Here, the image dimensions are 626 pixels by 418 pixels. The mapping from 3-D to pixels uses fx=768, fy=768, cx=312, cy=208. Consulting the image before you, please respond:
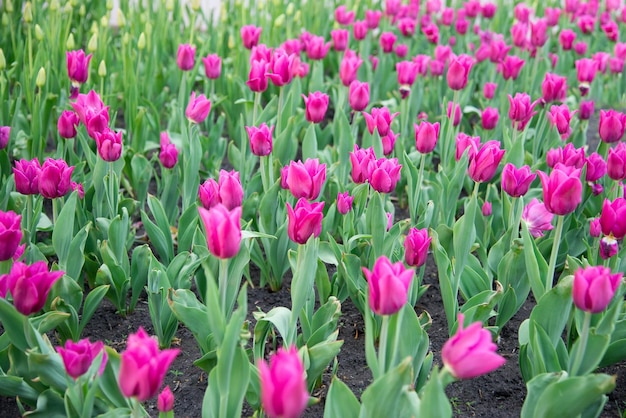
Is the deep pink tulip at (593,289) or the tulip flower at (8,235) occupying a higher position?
the deep pink tulip at (593,289)

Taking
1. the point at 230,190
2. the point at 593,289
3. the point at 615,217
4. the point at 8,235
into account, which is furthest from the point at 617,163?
the point at 8,235

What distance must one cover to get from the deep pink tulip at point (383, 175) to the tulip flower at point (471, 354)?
85 cm

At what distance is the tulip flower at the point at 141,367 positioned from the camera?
1.32 metres

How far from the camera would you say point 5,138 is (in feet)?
9.04

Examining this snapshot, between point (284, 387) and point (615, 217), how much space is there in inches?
45.2

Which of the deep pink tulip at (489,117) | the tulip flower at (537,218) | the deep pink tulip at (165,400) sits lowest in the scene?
the deep pink tulip at (165,400)

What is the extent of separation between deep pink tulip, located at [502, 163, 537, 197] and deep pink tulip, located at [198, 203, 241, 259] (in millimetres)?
992

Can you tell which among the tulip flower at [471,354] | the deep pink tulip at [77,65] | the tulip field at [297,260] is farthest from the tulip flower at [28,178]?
the tulip flower at [471,354]

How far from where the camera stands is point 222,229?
150 centimetres

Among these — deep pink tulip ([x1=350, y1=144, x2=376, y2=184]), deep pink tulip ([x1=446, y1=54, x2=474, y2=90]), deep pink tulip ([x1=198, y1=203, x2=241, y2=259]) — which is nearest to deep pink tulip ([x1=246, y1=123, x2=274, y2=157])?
deep pink tulip ([x1=350, y1=144, x2=376, y2=184])

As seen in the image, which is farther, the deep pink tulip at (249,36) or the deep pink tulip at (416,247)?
the deep pink tulip at (249,36)

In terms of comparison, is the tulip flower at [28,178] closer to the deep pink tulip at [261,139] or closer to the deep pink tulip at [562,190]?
the deep pink tulip at [261,139]

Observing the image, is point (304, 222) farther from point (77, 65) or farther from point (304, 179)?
point (77, 65)

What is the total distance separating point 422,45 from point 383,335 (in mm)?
3906
